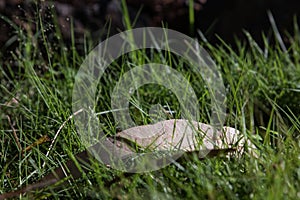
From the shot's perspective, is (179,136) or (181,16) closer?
(179,136)

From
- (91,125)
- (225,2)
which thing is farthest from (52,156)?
(225,2)

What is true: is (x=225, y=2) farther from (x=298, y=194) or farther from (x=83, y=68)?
(x=298, y=194)

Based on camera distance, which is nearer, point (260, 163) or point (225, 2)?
point (260, 163)

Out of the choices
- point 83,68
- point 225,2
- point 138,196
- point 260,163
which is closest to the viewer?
point 138,196

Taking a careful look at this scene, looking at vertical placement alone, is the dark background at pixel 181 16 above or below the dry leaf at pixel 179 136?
below

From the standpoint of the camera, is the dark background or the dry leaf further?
the dark background

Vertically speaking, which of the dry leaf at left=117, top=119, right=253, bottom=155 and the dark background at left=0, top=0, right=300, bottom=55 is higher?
the dry leaf at left=117, top=119, right=253, bottom=155

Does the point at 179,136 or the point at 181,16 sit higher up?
the point at 179,136

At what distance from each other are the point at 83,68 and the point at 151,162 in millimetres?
1013

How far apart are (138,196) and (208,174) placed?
17 centimetres

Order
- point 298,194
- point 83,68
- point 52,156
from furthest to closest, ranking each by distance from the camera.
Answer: point 83,68 → point 52,156 → point 298,194

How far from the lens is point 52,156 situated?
1646mm

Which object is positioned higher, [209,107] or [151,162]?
[151,162]

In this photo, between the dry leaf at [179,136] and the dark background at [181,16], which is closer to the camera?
the dry leaf at [179,136]
